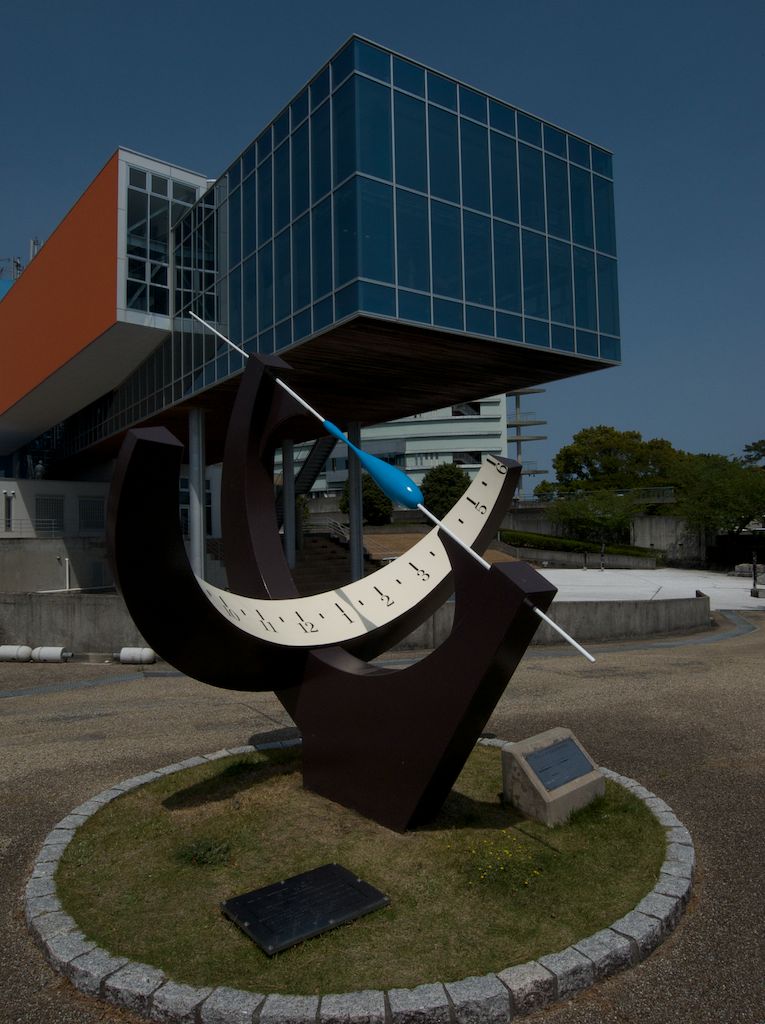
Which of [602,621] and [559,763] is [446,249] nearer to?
[602,621]

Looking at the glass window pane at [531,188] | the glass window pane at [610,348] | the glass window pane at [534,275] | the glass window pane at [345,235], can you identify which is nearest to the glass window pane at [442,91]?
the glass window pane at [531,188]

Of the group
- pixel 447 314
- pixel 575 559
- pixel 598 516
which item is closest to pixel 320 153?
pixel 447 314

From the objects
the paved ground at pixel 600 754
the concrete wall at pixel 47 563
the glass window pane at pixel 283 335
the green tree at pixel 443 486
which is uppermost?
the glass window pane at pixel 283 335

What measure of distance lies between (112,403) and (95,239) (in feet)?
36.2

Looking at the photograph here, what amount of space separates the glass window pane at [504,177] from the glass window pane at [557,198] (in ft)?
4.70

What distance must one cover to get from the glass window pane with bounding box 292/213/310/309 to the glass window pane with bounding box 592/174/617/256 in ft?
33.0

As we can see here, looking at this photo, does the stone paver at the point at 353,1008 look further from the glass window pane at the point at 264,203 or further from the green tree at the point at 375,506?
the green tree at the point at 375,506

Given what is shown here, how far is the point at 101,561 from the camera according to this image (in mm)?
33188

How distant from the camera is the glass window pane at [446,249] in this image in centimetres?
2103

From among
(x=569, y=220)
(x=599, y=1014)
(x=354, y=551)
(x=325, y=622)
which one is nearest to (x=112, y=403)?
(x=354, y=551)

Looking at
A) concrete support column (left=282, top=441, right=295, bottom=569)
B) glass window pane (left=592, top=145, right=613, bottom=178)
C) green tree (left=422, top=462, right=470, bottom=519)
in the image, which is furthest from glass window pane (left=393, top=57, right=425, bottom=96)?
green tree (left=422, top=462, right=470, bottom=519)

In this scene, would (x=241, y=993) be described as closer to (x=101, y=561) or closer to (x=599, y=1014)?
(x=599, y=1014)

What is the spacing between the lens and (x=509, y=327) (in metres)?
22.3

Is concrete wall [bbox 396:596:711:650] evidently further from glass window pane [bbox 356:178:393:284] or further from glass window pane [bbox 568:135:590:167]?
glass window pane [bbox 568:135:590:167]
